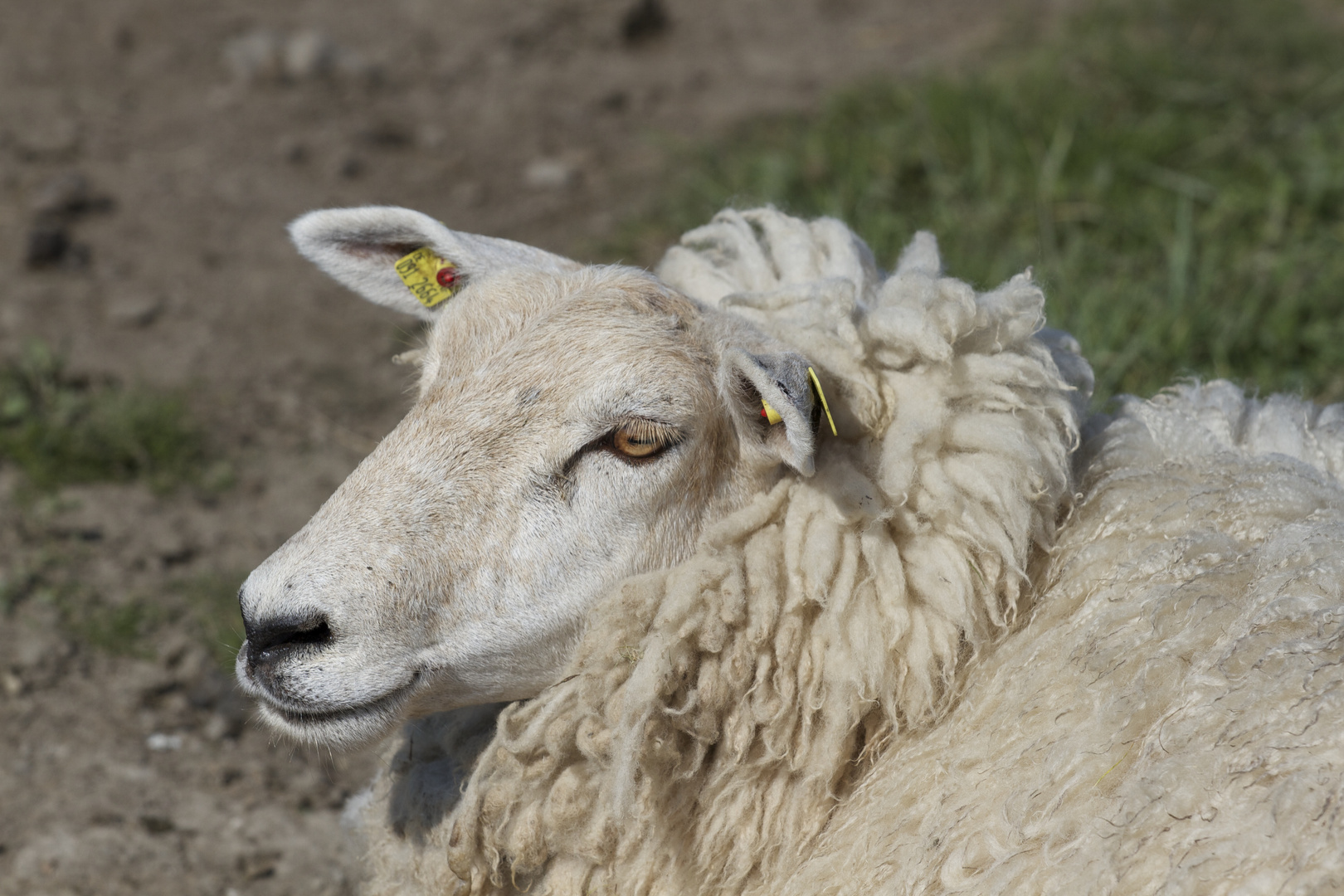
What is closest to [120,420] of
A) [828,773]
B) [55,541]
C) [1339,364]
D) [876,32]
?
[55,541]

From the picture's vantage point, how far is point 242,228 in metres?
5.52

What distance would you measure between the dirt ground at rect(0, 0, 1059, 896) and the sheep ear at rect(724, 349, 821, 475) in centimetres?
156

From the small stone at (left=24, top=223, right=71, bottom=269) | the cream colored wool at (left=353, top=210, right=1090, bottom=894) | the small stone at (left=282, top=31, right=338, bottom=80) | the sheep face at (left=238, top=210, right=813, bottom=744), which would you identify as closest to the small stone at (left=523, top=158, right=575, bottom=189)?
the small stone at (left=282, top=31, right=338, bottom=80)

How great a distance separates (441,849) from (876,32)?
6.07 meters

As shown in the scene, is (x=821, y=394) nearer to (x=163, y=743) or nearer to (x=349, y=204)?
(x=163, y=743)

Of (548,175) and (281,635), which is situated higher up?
(281,635)

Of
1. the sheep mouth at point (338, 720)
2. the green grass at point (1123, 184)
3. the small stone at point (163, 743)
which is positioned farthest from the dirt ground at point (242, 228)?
the sheep mouth at point (338, 720)

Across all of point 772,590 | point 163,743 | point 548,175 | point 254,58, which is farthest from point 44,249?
point 772,590

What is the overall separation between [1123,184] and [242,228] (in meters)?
3.88

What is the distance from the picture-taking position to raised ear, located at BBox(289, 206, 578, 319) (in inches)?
101

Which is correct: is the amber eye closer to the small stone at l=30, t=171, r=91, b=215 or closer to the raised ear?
the raised ear

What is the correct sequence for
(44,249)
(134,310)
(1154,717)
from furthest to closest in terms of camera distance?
1. (44,249)
2. (134,310)
3. (1154,717)

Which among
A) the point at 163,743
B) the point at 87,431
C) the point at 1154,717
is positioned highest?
the point at 1154,717

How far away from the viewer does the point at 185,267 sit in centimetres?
523
